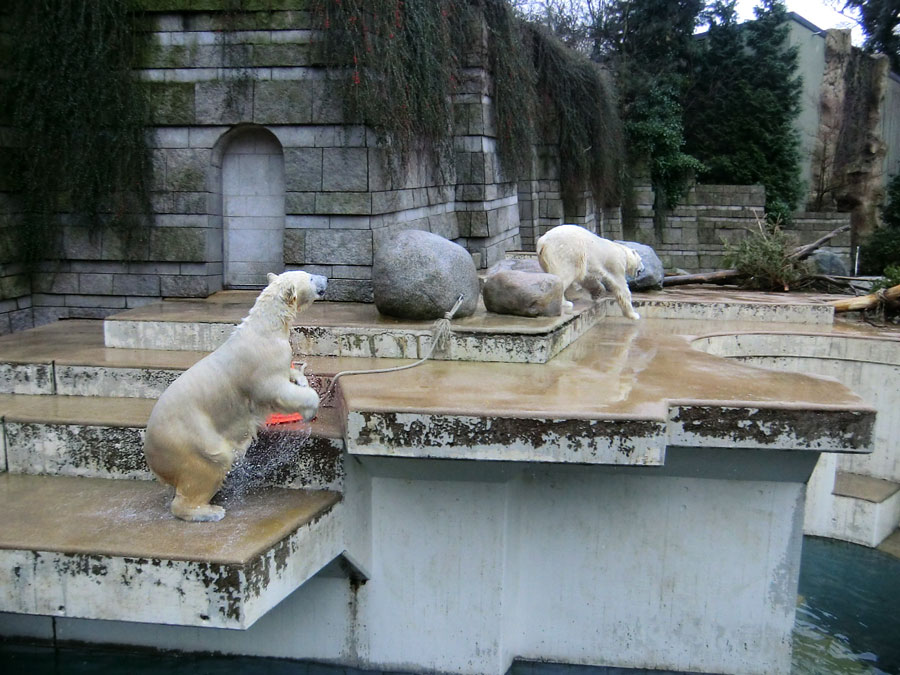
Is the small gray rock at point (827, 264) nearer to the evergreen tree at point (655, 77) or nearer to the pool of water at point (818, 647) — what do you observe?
the evergreen tree at point (655, 77)

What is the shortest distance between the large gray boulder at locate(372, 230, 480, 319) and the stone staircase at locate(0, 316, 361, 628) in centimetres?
94

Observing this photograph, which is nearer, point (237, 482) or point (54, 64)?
point (237, 482)

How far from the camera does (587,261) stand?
25.6 ft

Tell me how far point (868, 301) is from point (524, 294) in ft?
18.6

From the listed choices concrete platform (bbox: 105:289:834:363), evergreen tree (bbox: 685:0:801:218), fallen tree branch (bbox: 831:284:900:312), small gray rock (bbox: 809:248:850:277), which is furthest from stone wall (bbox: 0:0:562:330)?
evergreen tree (bbox: 685:0:801:218)

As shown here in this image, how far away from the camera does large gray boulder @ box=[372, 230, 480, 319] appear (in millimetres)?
6434

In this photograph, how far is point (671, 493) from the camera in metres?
5.12

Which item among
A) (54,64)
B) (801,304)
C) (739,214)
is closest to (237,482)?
(54,64)

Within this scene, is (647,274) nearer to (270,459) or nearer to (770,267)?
(770,267)

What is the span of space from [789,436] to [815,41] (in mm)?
21121

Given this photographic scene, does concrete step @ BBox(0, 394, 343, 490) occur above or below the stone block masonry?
below

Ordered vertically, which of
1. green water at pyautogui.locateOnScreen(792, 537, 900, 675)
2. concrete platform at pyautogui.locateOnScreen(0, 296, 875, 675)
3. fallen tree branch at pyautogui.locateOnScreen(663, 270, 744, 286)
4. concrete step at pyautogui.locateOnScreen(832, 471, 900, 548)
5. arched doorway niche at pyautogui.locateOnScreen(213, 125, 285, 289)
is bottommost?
green water at pyautogui.locateOnScreen(792, 537, 900, 675)

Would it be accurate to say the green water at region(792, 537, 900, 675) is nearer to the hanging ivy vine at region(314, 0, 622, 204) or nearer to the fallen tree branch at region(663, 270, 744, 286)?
the fallen tree branch at region(663, 270, 744, 286)

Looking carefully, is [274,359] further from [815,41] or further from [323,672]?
[815,41]
